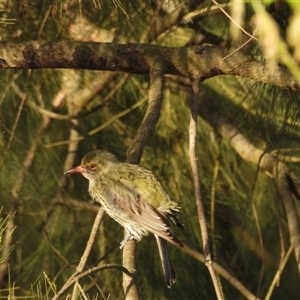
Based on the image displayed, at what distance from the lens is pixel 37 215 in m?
3.20

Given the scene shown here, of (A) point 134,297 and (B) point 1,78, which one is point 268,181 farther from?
(A) point 134,297

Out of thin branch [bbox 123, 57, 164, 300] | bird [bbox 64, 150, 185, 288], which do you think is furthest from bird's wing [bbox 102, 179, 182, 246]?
thin branch [bbox 123, 57, 164, 300]

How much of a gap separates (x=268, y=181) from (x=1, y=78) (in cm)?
102

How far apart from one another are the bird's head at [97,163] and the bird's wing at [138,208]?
2.7 inches

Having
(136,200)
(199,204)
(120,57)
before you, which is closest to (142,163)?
(136,200)

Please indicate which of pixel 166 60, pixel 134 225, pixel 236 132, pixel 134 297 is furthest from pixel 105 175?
pixel 134 297

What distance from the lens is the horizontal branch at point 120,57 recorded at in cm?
227

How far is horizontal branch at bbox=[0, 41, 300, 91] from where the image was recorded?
2268mm

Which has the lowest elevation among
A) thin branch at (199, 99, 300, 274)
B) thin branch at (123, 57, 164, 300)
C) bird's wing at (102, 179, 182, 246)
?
bird's wing at (102, 179, 182, 246)

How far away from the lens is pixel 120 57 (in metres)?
2.33

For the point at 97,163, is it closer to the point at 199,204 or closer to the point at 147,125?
the point at 147,125

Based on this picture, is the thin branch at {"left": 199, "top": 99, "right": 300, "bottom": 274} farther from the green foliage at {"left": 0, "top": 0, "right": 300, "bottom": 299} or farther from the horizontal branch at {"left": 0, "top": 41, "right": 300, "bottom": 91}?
the horizontal branch at {"left": 0, "top": 41, "right": 300, "bottom": 91}

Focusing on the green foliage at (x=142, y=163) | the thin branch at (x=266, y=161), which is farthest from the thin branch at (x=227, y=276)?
the thin branch at (x=266, y=161)

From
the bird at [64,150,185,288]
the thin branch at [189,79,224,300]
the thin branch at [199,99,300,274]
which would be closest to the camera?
the thin branch at [189,79,224,300]
